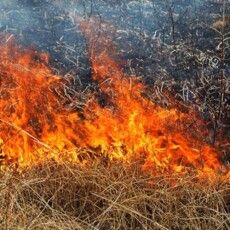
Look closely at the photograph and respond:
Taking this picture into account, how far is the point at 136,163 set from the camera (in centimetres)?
424

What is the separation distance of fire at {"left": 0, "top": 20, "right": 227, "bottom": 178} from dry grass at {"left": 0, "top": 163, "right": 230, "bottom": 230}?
0.20 metres

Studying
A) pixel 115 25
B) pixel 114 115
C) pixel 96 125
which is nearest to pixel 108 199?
pixel 96 125

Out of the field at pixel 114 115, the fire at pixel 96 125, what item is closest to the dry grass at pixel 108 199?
the field at pixel 114 115

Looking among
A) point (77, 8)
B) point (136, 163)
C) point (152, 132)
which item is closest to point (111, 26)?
point (77, 8)

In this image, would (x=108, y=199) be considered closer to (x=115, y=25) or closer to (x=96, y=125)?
(x=96, y=125)

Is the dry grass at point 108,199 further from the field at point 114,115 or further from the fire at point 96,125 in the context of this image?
the fire at point 96,125

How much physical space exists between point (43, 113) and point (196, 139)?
1.60 meters

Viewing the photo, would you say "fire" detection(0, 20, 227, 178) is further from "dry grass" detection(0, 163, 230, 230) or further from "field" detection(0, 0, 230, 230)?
"dry grass" detection(0, 163, 230, 230)

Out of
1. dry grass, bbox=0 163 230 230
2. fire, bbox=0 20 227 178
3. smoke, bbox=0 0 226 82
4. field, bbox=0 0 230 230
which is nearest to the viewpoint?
dry grass, bbox=0 163 230 230

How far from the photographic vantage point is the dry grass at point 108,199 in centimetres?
362

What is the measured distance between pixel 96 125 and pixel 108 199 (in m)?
1.30

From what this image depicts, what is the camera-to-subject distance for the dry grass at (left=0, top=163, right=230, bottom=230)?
3.62 meters

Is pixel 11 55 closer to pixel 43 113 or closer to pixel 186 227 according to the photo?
pixel 43 113

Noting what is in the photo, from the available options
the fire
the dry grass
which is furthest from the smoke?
the dry grass
